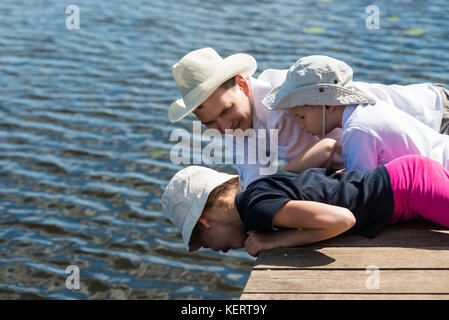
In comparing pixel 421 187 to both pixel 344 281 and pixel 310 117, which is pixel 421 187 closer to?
pixel 344 281

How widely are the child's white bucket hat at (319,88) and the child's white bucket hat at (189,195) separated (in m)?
0.54

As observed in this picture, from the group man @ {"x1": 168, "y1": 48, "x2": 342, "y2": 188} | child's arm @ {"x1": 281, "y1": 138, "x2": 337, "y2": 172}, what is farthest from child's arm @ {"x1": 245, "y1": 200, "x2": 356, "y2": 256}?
man @ {"x1": 168, "y1": 48, "x2": 342, "y2": 188}

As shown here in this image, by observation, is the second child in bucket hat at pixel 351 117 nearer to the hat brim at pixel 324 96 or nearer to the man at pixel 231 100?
the hat brim at pixel 324 96

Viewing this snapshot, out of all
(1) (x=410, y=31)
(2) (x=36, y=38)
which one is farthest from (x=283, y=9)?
(2) (x=36, y=38)

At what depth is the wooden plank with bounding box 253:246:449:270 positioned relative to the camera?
2926 mm

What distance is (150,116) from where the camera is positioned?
7.45 m

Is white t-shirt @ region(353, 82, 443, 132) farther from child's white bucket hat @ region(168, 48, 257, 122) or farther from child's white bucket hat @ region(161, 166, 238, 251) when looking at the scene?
child's white bucket hat @ region(161, 166, 238, 251)

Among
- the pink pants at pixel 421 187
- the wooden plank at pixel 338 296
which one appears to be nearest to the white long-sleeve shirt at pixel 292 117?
the pink pants at pixel 421 187

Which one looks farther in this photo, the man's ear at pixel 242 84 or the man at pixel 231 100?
the man's ear at pixel 242 84

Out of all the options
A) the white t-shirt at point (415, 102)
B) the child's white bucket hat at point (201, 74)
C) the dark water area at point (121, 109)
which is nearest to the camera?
the child's white bucket hat at point (201, 74)

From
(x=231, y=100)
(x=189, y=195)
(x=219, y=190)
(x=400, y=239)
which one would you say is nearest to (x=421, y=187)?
(x=400, y=239)

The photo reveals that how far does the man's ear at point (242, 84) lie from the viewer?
13.0 ft

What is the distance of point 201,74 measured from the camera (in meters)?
3.90

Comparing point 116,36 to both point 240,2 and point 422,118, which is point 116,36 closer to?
point 240,2
